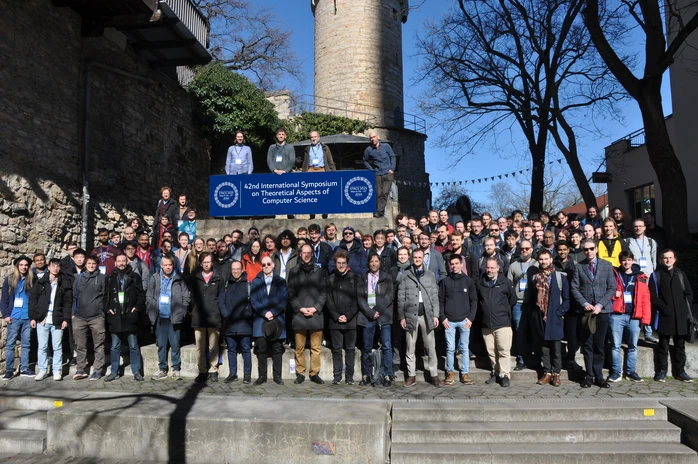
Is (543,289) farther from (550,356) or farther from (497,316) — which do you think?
(550,356)

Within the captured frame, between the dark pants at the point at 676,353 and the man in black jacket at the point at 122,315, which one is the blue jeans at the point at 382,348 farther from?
the dark pants at the point at 676,353

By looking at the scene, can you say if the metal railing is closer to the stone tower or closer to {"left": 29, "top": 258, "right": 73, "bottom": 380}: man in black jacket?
{"left": 29, "top": 258, "right": 73, "bottom": 380}: man in black jacket

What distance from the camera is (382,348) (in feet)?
22.9

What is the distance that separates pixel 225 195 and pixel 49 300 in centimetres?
447

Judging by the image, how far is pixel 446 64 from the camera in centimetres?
1947

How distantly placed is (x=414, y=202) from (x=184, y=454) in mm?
27514

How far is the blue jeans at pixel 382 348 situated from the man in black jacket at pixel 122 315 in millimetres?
3272

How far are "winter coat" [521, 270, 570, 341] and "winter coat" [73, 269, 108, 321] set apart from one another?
610 cm

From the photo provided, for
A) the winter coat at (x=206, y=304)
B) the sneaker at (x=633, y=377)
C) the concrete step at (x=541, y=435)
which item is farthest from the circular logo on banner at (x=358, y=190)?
the concrete step at (x=541, y=435)

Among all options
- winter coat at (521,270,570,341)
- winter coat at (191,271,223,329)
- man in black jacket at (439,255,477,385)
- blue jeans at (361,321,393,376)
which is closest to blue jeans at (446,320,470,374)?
man in black jacket at (439,255,477,385)

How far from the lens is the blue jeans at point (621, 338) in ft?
22.6

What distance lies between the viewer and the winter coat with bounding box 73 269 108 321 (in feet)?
24.1

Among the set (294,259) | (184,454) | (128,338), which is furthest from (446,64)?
(184,454)

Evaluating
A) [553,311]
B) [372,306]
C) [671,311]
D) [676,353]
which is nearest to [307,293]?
[372,306]
